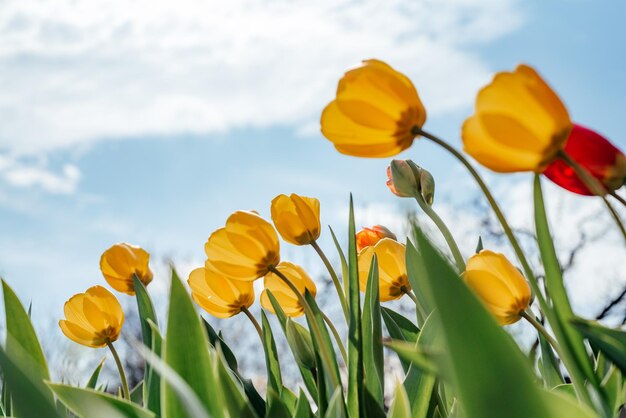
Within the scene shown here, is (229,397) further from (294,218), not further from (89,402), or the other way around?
(294,218)

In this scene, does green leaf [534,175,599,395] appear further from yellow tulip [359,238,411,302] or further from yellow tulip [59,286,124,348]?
yellow tulip [59,286,124,348]

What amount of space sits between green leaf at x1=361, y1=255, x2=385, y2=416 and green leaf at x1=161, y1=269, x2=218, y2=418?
7.4 inches

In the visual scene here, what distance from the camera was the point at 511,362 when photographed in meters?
0.40

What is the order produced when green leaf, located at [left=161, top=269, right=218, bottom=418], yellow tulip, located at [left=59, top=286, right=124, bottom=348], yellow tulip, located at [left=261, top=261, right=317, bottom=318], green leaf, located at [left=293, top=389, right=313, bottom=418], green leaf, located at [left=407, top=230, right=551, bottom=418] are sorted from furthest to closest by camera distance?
yellow tulip, located at [left=59, top=286, right=124, bottom=348], yellow tulip, located at [left=261, top=261, right=317, bottom=318], green leaf, located at [left=293, top=389, right=313, bottom=418], green leaf, located at [left=161, top=269, right=218, bottom=418], green leaf, located at [left=407, top=230, right=551, bottom=418]

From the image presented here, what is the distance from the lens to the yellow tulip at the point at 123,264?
3.62 ft

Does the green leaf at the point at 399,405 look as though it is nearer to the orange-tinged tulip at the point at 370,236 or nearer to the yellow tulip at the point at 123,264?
the orange-tinged tulip at the point at 370,236

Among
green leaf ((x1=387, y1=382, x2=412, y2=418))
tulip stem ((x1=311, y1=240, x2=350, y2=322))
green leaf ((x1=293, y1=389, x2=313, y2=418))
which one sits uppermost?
tulip stem ((x1=311, y1=240, x2=350, y2=322))

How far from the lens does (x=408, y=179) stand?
3.19ft

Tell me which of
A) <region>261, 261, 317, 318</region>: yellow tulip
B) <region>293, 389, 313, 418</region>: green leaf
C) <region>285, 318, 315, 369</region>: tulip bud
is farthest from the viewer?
<region>261, 261, 317, 318</region>: yellow tulip

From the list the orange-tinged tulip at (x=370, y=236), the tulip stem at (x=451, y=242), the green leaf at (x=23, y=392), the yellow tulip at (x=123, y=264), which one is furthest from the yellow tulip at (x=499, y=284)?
the yellow tulip at (x=123, y=264)

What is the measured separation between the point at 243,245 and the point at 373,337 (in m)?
0.19

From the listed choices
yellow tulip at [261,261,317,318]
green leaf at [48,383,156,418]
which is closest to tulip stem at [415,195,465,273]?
yellow tulip at [261,261,317,318]

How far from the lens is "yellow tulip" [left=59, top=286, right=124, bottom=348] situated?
109 centimetres

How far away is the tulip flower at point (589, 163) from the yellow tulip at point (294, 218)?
1.24 ft
